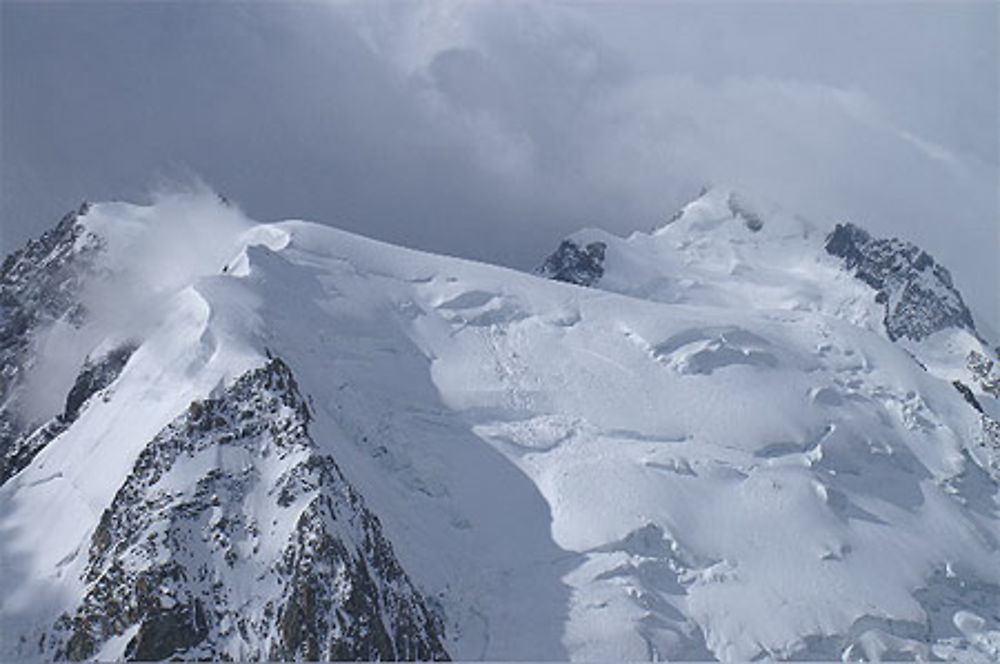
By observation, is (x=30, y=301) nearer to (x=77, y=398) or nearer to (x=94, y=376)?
(x=77, y=398)

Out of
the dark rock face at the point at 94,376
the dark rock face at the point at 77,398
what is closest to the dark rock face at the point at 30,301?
the dark rock face at the point at 77,398

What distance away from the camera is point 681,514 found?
401ft

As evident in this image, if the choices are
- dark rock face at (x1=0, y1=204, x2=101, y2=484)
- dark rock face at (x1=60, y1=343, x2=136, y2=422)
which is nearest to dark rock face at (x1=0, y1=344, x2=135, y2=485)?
dark rock face at (x1=60, y1=343, x2=136, y2=422)

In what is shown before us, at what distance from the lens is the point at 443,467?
123062 millimetres

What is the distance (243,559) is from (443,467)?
31.5 m

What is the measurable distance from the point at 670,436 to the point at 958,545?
33847 mm

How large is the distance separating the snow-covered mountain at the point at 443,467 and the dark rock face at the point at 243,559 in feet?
0.77

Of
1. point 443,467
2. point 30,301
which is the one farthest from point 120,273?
point 443,467

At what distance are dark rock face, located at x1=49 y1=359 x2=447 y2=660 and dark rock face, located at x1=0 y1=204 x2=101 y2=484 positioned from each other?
34683 millimetres

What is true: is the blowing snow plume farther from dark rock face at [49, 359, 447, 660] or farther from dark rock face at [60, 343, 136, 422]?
dark rock face at [49, 359, 447, 660]

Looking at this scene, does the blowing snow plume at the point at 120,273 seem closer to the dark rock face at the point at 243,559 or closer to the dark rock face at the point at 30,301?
the dark rock face at the point at 30,301

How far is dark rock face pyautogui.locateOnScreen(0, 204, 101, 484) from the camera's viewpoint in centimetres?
13862

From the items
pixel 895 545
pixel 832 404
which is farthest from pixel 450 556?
pixel 832 404

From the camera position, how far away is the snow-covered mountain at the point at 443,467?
95.2 m
